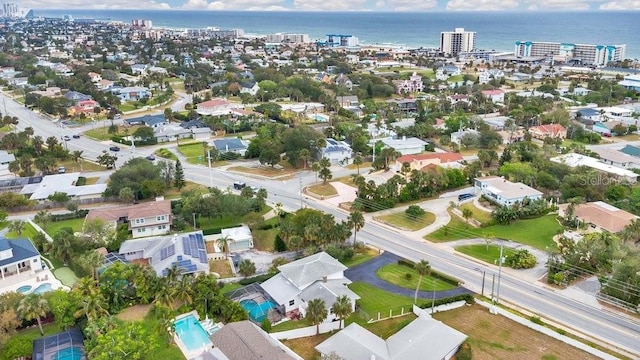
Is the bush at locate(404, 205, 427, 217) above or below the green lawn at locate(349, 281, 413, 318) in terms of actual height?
above

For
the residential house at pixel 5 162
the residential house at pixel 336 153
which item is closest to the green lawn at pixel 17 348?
the residential house at pixel 5 162

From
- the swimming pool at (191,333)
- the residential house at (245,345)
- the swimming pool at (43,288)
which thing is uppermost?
the residential house at (245,345)

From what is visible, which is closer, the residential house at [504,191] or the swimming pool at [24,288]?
the swimming pool at [24,288]

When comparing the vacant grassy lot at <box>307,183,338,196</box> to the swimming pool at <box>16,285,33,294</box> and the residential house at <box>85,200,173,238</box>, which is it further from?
the swimming pool at <box>16,285,33,294</box>

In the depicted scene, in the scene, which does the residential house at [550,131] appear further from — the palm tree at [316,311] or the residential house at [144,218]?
the palm tree at [316,311]

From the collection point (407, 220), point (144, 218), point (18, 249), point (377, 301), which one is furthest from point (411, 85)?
point (18, 249)

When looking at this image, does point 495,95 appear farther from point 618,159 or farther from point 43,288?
point 43,288

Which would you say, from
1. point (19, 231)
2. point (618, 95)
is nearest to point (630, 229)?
point (19, 231)

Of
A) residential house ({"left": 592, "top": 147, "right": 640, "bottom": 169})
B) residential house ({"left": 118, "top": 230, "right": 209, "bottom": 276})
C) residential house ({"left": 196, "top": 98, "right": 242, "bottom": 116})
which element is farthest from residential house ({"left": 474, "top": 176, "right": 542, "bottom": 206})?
residential house ({"left": 196, "top": 98, "right": 242, "bottom": 116})

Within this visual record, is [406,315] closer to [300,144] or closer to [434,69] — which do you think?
[300,144]
